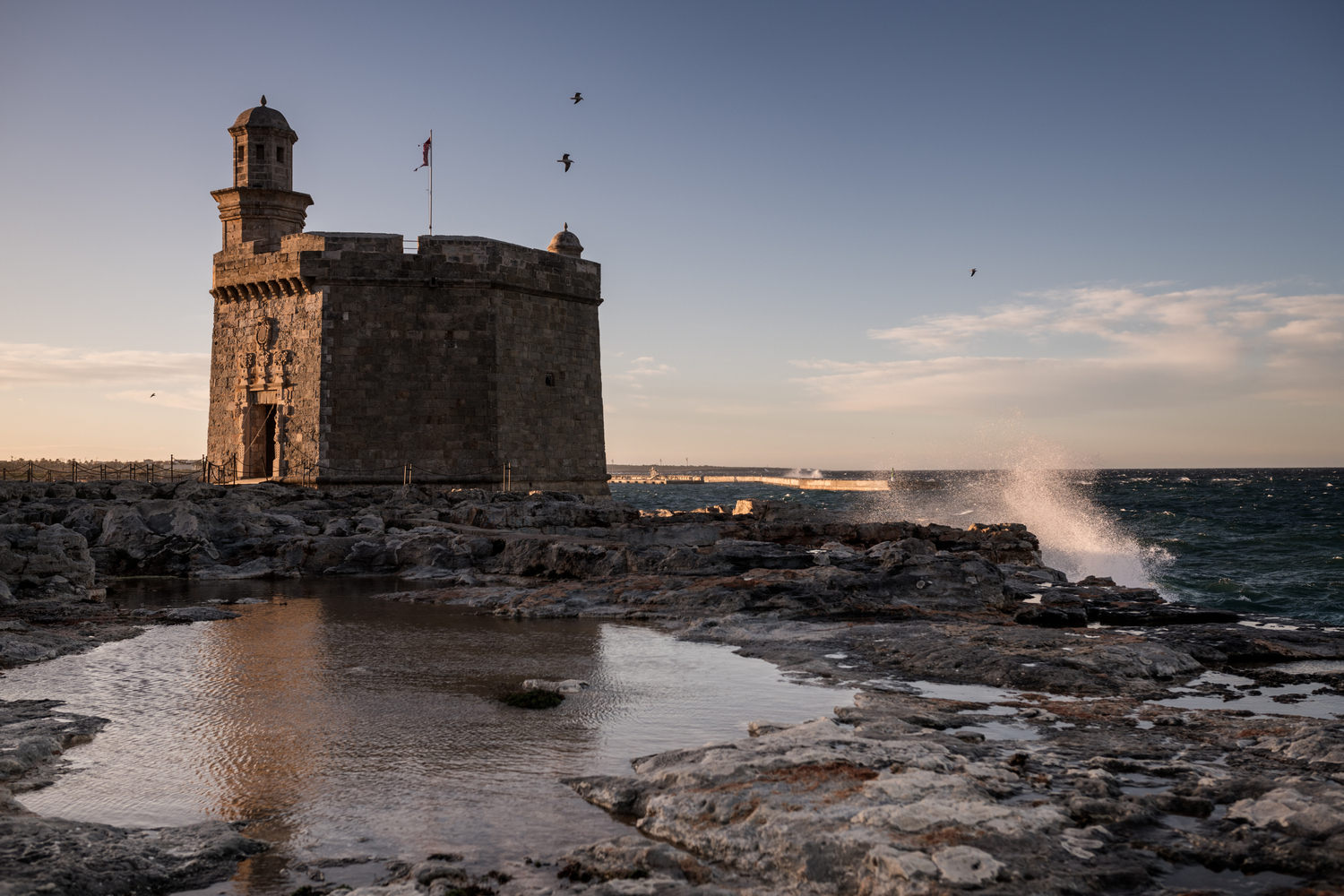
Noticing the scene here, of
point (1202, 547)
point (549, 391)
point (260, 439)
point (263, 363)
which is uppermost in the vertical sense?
point (263, 363)

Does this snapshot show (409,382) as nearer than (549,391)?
Yes

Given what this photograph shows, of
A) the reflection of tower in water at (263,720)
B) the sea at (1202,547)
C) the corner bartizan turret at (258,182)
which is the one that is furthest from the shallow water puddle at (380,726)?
the corner bartizan turret at (258,182)

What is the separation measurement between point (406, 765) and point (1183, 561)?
22598mm

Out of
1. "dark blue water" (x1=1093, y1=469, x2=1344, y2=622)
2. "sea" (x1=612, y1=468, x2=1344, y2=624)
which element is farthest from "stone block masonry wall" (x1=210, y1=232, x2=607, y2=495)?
"dark blue water" (x1=1093, y1=469, x2=1344, y2=622)

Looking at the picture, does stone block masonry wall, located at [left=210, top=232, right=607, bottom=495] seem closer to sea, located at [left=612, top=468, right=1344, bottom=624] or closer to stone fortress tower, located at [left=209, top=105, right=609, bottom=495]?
stone fortress tower, located at [left=209, top=105, right=609, bottom=495]

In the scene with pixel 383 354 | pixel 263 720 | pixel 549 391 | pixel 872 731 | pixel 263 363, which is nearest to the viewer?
pixel 872 731

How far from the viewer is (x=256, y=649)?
26.6 ft

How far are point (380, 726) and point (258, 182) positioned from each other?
22.0 meters

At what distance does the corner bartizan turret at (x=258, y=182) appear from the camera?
23.9 metres

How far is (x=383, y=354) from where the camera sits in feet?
72.1

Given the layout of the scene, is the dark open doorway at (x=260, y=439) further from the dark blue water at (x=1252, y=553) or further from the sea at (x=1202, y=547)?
→ the dark blue water at (x=1252, y=553)

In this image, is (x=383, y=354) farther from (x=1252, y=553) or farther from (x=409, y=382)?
(x=1252, y=553)

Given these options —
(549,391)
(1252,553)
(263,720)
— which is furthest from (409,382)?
(1252,553)

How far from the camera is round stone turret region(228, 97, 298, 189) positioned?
939 inches
